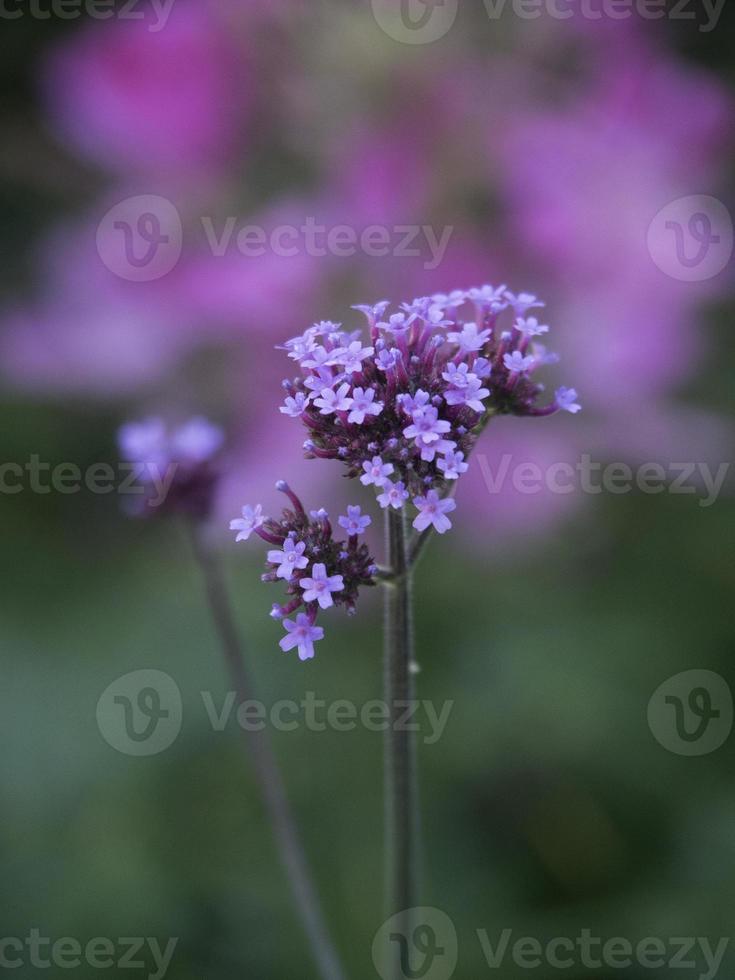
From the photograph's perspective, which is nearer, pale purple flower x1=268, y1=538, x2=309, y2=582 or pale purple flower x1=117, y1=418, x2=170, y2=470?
pale purple flower x1=268, y1=538, x2=309, y2=582

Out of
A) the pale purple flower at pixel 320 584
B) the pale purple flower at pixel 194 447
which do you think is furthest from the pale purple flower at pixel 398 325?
the pale purple flower at pixel 194 447

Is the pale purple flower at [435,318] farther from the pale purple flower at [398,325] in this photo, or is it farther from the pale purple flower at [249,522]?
the pale purple flower at [249,522]

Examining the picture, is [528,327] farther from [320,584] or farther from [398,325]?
[320,584]

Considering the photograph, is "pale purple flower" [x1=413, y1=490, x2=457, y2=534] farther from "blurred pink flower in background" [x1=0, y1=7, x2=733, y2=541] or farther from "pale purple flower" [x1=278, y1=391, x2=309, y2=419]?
"blurred pink flower in background" [x1=0, y1=7, x2=733, y2=541]

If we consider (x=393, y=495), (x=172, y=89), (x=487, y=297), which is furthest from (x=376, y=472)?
(x=172, y=89)

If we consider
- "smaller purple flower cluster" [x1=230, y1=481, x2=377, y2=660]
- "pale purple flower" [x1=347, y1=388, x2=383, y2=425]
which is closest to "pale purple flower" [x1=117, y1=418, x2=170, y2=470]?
"smaller purple flower cluster" [x1=230, y1=481, x2=377, y2=660]

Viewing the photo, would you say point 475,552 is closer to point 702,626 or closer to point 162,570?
point 702,626
